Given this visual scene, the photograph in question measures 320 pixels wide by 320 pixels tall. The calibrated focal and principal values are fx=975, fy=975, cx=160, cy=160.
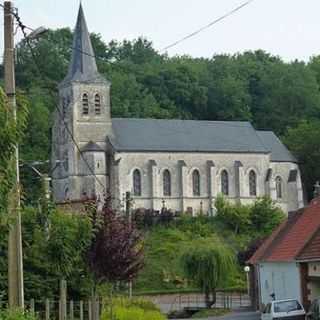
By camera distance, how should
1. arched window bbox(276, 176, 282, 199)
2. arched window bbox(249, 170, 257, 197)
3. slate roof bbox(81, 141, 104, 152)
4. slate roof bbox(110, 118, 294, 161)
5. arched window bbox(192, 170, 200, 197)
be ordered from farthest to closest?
arched window bbox(276, 176, 282, 199), arched window bbox(249, 170, 257, 197), arched window bbox(192, 170, 200, 197), slate roof bbox(110, 118, 294, 161), slate roof bbox(81, 141, 104, 152)

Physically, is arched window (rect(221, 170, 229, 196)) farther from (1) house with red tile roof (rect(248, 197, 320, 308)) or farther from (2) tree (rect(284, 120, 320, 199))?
(1) house with red tile roof (rect(248, 197, 320, 308))

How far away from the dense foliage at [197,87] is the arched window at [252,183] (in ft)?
68.7

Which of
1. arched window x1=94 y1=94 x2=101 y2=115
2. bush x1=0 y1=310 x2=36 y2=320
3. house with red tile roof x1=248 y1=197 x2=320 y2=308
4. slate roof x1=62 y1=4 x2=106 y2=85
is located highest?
slate roof x1=62 y1=4 x2=106 y2=85

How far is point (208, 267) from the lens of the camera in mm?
54156

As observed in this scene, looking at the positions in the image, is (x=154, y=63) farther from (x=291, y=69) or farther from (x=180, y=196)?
(x=180, y=196)

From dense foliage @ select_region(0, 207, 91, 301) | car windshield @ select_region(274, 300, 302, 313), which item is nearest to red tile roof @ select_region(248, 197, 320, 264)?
car windshield @ select_region(274, 300, 302, 313)

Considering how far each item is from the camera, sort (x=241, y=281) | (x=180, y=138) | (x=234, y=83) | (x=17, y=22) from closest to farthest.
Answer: (x=17, y=22) → (x=241, y=281) → (x=180, y=138) → (x=234, y=83)

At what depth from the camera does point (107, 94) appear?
90.3 meters

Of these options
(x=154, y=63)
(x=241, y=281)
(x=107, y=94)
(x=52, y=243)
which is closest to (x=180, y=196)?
(x=107, y=94)

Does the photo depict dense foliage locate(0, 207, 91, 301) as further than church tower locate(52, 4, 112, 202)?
No

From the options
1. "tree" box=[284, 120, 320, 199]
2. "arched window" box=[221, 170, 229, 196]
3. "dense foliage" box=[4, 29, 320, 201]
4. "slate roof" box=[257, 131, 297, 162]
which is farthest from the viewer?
"dense foliage" box=[4, 29, 320, 201]

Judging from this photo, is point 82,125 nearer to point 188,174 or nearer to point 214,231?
point 188,174

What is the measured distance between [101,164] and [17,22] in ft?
228

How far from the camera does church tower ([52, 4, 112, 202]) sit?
87.4 m
